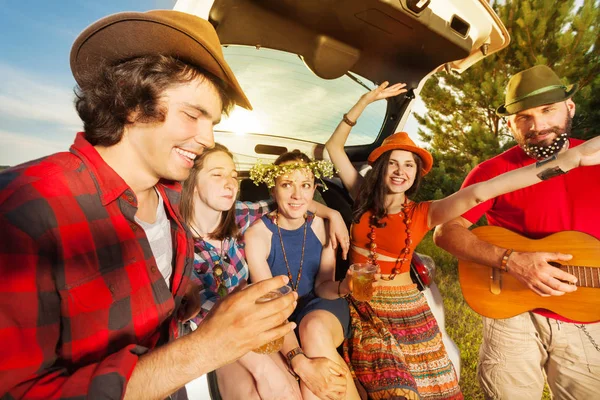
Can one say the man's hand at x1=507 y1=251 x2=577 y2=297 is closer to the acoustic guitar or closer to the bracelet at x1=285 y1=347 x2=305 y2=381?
the acoustic guitar

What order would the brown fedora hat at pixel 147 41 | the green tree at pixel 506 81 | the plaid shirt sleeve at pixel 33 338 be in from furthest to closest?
the green tree at pixel 506 81 → the brown fedora hat at pixel 147 41 → the plaid shirt sleeve at pixel 33 338

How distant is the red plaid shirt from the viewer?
2.53 feet

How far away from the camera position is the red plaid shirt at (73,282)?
0.77 m

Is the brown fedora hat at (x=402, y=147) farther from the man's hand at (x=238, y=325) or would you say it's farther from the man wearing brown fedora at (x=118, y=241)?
the man's hand at (x=238, y=325)

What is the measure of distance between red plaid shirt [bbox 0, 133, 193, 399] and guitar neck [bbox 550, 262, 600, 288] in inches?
102

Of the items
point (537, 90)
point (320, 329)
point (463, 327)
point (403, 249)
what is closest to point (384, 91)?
point (537, 90)

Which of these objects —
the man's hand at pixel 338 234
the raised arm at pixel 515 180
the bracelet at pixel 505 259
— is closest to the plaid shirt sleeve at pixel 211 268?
the man's hand at pixel 338 234

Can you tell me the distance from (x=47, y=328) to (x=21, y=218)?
32cm

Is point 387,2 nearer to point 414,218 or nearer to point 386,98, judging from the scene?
point 386,98

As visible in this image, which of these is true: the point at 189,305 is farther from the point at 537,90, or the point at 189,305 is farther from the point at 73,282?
the point at 537,90

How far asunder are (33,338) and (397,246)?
224cm

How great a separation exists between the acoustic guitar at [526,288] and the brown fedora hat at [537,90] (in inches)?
37.1

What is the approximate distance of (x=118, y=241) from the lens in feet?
3.56

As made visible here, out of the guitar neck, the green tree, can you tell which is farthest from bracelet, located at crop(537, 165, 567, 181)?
the green tree
